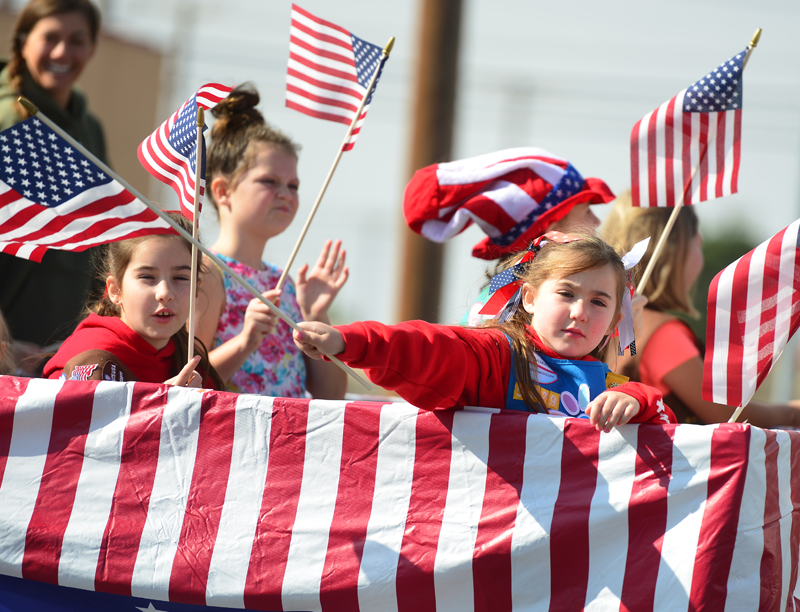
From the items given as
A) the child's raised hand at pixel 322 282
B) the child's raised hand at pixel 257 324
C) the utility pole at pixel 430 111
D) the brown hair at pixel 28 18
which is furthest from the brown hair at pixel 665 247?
the brown hair at pixel 28 18

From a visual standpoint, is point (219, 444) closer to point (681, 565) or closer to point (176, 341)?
point (176, 341)

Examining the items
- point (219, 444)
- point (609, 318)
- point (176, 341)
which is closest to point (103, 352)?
point (176, 341)

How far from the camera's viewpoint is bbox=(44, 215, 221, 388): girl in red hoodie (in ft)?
8.79

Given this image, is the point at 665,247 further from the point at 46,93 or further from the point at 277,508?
the point at 46,93

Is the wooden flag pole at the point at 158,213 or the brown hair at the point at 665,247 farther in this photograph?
the brown hair at the point at 665,247

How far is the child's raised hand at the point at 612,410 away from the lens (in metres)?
2.02

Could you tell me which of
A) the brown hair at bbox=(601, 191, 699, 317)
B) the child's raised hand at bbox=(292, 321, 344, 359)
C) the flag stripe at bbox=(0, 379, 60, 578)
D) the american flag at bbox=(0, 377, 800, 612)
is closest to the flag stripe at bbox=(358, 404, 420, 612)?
the american flag at bbox=(0, 377, 800, 612)

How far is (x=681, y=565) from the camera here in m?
1.96

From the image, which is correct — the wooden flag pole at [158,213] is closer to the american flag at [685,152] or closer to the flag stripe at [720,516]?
the flag stripe at [720,516]

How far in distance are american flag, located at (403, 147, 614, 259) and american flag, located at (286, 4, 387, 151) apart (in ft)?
1.38

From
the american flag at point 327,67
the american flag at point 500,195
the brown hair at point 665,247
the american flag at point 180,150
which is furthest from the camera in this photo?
the brown hair at point 665,247

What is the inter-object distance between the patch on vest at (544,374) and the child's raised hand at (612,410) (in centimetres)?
33

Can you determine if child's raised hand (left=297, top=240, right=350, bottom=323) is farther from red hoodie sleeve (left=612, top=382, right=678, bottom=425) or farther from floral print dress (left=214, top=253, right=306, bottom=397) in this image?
red hoodie sleeve (left=612, top=382, right=678, bottom=425)

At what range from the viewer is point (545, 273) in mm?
2498
